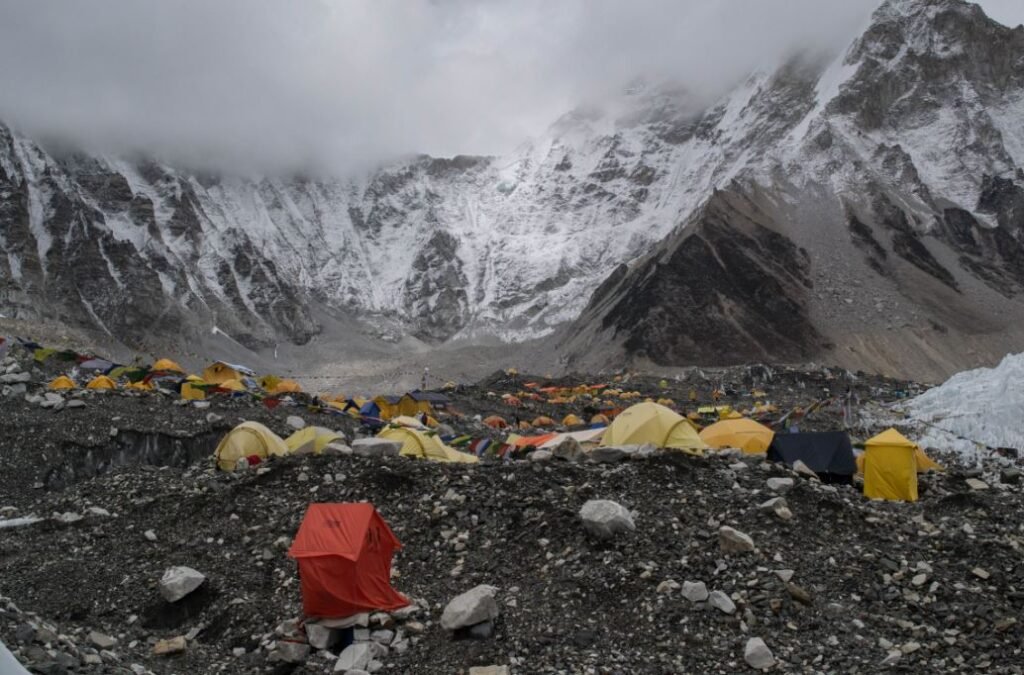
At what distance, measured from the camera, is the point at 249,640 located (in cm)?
941

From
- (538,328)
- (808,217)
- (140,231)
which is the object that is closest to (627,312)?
(808,217)

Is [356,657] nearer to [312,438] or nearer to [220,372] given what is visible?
[312,438]

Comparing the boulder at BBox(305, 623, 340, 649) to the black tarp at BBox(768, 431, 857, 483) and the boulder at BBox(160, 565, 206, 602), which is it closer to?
the boulder at BBox(160, 565, 206, 602)

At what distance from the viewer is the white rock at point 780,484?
11.6 metres

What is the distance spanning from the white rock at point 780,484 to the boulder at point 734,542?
201cm

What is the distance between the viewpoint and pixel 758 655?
8.03m

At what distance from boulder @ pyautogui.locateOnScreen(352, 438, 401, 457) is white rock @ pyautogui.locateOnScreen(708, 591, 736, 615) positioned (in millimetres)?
7077

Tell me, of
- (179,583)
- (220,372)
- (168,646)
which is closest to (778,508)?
(168,646)

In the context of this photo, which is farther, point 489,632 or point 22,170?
point 22,170

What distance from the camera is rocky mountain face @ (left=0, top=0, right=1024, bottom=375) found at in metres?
93.8

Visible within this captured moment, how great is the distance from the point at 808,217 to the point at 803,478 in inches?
4211

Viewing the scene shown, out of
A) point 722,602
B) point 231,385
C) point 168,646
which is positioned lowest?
point 722,602

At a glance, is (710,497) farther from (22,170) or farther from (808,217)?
(22,170)

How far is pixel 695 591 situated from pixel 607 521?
1.61 m
